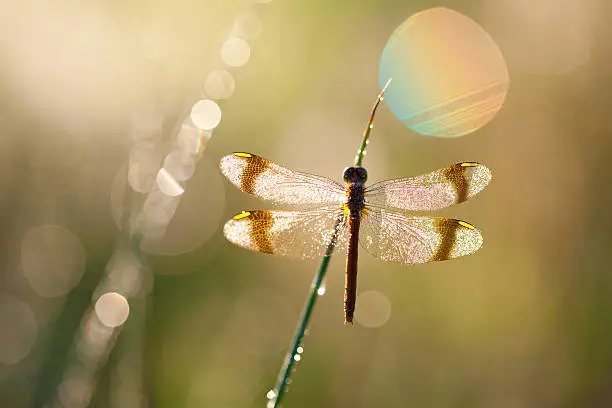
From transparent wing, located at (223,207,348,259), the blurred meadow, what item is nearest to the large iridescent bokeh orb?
the blurred meadow

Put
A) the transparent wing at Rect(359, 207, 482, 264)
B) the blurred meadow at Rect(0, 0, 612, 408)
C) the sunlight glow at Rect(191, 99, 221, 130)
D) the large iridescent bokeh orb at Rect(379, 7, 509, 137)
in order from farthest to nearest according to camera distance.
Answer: the large iridescent bokeh orb at Rect(379, 7, 509, 137)
the blurred meadow at Rect(0, 0, 612, 408)
the sunlight glow at Rect(191, 99, 221, 130)
the transparent wing at Rect(359, 207, 482, 264)

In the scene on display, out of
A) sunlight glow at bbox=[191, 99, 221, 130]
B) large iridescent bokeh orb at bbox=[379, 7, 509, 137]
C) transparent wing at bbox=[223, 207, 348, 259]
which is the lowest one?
transparent wing at bbox=[223, 207, 348, 259]

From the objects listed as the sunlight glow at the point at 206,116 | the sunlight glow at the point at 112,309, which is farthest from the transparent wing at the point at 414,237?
the sunlight glow at the point at 112,309

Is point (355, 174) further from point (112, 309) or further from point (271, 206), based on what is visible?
point (271, 206)

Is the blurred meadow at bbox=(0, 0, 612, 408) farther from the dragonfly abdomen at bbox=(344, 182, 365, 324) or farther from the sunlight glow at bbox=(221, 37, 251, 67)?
the dragonfly abdomen at bbox=(344, 182, 365, 324)

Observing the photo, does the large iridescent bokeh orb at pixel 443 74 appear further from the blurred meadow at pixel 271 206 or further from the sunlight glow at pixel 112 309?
the sunlight glow at pixel 112 309

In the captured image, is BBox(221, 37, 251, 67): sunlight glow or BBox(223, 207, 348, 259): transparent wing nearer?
BBox(223, 207, 348, 259): transparent wing

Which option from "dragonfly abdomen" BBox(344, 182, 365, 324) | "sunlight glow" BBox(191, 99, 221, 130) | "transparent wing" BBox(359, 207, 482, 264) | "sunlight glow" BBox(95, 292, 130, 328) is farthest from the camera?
"sunlight glow" BBox(191, 99, 221, 130)
